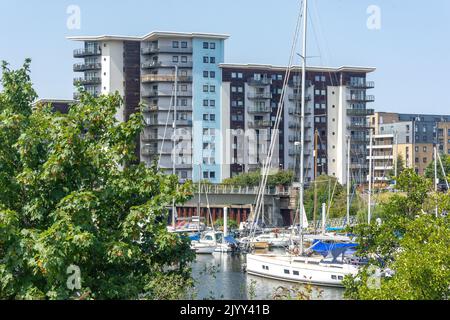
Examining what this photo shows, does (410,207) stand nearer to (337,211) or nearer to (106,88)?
(337,211)

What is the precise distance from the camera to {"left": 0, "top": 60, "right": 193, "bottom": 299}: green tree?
13922 mm

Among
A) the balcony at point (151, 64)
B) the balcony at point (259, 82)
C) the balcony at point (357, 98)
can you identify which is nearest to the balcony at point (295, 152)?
the balcony at point (259, 82)

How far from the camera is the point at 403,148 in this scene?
124 metres

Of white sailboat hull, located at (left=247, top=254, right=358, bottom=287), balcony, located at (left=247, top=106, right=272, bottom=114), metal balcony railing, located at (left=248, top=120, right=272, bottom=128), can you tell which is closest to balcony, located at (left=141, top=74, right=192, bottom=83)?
balcony, located at (left=247, top=106, right=272, bottom=114)

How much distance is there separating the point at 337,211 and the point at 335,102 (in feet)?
75.8

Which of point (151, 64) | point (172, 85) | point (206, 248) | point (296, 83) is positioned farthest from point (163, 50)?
point (206, 248)

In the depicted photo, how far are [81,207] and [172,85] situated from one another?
72.8 meters

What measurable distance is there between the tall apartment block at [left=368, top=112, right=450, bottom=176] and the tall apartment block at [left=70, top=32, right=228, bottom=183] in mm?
39547

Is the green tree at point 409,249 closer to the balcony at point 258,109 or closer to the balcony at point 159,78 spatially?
the balcony at point 159,78

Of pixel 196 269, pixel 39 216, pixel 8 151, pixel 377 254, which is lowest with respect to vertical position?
pixel 196 269

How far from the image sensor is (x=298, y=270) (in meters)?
44.2

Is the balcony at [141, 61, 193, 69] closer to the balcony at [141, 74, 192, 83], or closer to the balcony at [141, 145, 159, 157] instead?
the balcony at [141, 74, 192, 83]

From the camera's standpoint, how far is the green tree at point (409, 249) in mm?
15594
